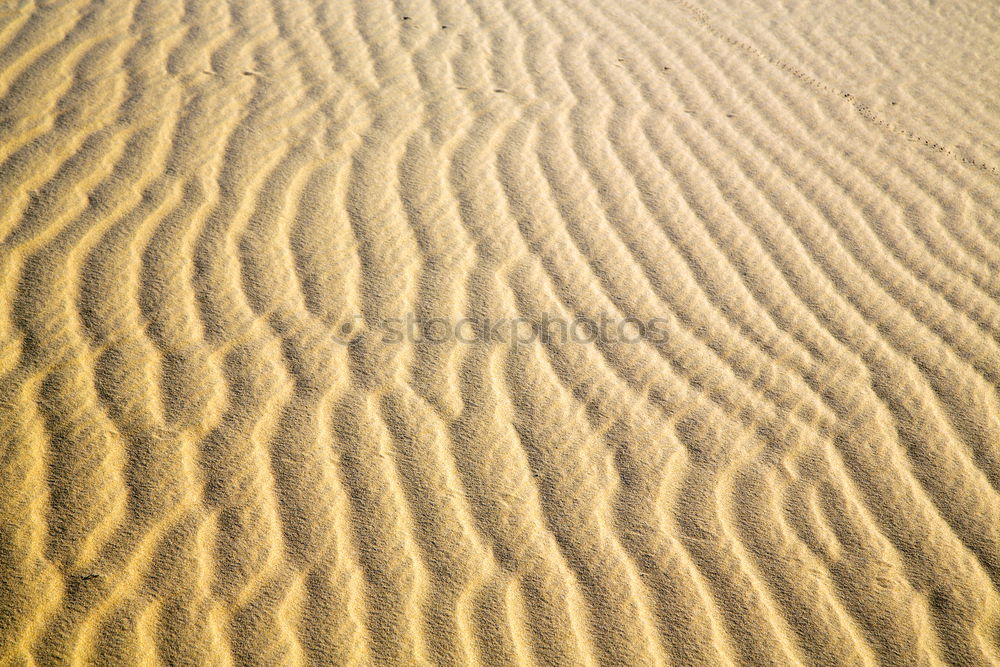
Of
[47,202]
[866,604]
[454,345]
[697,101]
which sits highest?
[697,101]

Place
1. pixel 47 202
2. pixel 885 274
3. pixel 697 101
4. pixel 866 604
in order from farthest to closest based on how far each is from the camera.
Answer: pixel 697 101, pixel 885 274, pixel 47 202, pixel 866 604

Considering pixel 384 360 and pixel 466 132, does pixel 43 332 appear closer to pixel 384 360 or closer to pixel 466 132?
pixel 384 360

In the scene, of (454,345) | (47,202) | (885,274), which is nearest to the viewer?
(454,345)

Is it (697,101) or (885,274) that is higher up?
(697,101)

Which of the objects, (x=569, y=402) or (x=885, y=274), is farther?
(x=885, y=274)

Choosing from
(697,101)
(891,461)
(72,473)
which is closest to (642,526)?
(891,461)

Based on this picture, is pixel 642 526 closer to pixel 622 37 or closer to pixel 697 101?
pixel 697 101
